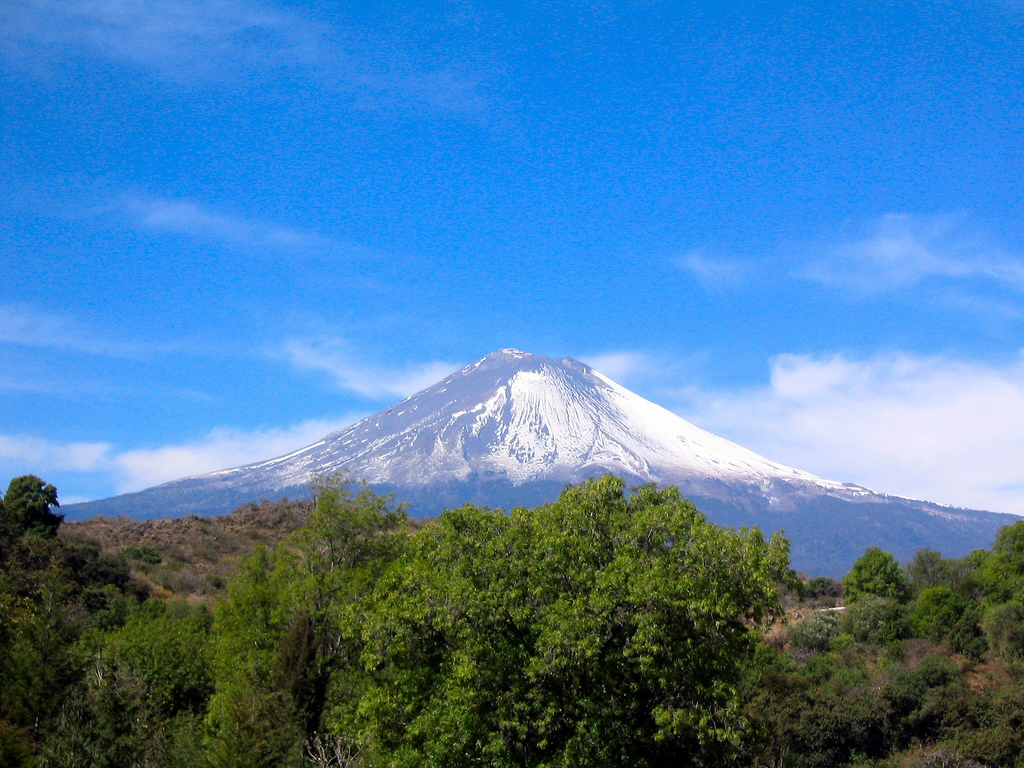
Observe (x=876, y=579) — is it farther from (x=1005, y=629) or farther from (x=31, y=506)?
(x=31, y=506)

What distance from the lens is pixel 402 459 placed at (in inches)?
7283

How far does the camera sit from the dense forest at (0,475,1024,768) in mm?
14062

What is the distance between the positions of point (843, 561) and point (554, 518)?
17061 centimetres

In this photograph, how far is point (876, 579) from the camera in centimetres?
5084

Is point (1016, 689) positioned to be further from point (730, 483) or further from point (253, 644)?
point (730, 483)

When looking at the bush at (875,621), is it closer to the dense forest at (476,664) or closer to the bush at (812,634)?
the bush at (812,634)

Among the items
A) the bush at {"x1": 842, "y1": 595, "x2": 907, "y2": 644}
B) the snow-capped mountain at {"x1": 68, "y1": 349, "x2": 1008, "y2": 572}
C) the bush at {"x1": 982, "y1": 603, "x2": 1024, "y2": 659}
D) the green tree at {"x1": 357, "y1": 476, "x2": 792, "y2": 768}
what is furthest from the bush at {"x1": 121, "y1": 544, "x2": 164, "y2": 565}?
the snow-capped mountain at {"x1": 68, "y1": 349, "x2": 1008, "y2": 572}

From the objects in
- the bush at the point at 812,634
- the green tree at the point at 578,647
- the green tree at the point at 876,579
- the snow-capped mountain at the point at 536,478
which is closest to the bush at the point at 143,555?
the bush at the point at 812,634

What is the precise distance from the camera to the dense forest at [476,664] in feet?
46.1

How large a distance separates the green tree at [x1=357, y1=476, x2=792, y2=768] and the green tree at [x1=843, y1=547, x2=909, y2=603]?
38.8 m

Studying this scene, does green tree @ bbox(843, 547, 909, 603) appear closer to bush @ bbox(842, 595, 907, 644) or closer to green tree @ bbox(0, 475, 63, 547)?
bush @ bbox(842, 595, 907, 644)

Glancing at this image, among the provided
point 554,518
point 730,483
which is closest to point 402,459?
point 730,483

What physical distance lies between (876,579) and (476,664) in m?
43.1

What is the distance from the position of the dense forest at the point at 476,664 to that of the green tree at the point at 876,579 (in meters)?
19.5
